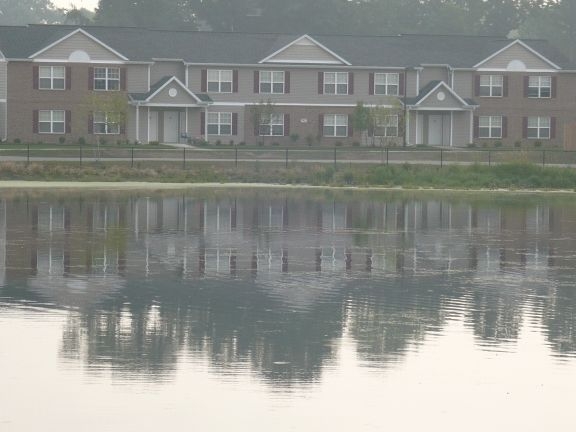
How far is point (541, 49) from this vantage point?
93.8 metres

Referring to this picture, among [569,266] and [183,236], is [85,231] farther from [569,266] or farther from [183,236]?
[569,266]

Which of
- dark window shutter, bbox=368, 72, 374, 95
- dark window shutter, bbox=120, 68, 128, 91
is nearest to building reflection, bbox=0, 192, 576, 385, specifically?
dark window shutter, bbox=120, 68, 128, 91

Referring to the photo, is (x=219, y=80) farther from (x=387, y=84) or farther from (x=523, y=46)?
(x=523, y=46)

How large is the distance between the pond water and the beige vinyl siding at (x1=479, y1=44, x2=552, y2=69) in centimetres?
5323

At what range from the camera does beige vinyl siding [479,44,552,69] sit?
91.7 meters

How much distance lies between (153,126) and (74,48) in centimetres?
668

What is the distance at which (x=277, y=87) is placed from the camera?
90000 millimetres

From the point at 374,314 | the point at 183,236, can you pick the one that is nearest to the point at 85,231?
the point at 183,236

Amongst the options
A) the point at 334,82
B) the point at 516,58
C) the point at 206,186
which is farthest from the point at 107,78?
the point at 206,186

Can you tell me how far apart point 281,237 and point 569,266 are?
333 inches

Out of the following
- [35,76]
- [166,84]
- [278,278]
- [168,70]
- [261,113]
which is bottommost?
[278,278]

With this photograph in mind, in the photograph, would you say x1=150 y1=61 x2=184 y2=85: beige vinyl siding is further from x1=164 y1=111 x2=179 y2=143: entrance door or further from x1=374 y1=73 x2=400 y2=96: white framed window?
x1=374 y1=73 x2=400 y2=96: white framed window

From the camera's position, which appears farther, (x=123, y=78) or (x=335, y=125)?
(x=335, y=125)

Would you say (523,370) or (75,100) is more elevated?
(75,100)
